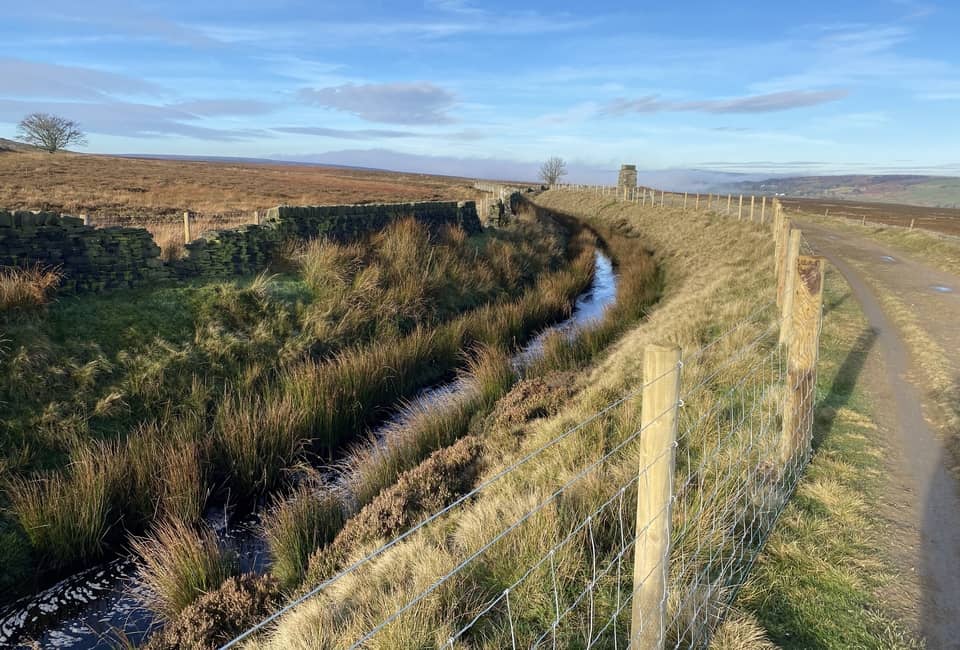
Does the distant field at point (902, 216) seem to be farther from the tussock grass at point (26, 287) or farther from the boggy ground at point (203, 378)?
the tussock grass at point (26, 287)

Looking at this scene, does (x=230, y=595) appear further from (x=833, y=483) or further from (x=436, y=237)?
(x=436, y=237)

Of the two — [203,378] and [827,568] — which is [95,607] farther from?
[827,568]

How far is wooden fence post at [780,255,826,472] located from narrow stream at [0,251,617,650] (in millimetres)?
4700

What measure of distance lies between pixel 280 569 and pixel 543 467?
242 cm

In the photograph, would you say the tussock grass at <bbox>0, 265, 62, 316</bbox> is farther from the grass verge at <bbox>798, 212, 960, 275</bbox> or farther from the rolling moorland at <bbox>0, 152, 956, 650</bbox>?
the grass verge at <bbox>798, 212, 960, 275</bbox>

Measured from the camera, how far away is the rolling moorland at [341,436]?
363 cm

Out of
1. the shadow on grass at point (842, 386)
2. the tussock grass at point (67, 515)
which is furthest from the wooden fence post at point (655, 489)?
the tussock grass at point (67, 515)

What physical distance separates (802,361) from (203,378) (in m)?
7.90

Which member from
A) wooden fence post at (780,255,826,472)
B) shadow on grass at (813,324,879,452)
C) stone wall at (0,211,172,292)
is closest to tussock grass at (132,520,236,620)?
wooden fence post at (780,255,826,472)

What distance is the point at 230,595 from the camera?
436cm

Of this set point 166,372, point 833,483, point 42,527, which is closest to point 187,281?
point 166,372

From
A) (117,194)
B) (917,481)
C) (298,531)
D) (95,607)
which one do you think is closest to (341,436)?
(298,531)

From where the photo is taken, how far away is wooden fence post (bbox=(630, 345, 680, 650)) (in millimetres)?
2166

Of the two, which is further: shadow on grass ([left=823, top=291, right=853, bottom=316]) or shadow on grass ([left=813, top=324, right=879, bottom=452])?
shadow on grass ([left=823, top=291, right=853, bottom=316])
